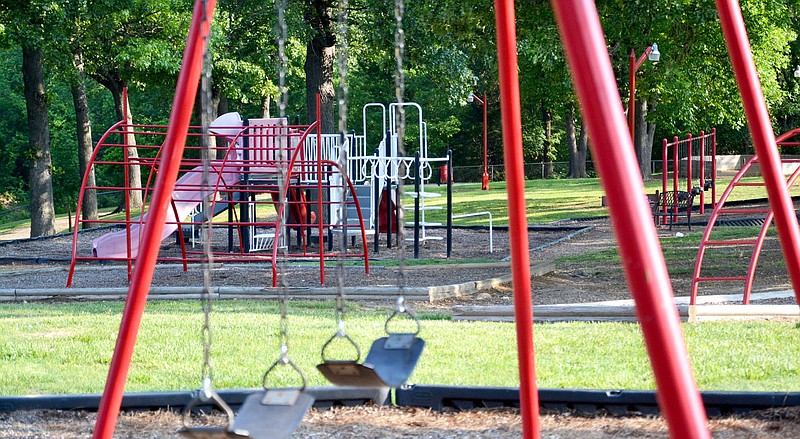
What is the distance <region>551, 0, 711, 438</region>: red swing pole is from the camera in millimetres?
1460

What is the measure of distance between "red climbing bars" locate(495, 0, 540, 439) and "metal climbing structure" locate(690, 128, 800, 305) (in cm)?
85

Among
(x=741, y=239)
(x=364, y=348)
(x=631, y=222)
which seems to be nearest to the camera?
(x=631, y=222)

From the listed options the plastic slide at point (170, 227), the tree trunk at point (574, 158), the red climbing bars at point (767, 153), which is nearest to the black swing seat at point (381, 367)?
the red climbing bars at point (767, 153)

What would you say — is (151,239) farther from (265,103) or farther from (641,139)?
(641,139)

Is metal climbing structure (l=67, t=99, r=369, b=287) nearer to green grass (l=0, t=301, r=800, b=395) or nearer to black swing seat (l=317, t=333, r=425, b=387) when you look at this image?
green grass (l=0, t=301, r=800, b=395)

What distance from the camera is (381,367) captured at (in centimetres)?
338

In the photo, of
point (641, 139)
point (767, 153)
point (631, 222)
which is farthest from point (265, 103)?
point (631, 222)

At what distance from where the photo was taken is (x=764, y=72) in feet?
110

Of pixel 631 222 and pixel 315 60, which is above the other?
pixel 315 60

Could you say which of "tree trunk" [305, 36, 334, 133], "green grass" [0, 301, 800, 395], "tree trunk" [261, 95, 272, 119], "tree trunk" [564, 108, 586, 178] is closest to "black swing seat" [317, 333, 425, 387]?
"green grass" [0, 301, 800, 395]

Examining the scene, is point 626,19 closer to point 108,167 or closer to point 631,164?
point 631,164

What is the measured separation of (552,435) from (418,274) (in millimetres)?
7529

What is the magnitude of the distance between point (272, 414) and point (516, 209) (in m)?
1.27

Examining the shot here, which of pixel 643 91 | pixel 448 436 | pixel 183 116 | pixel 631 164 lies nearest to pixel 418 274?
pixel 448 436
